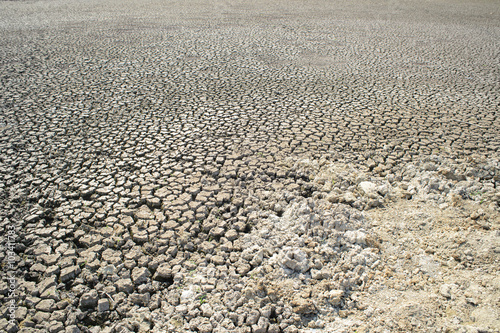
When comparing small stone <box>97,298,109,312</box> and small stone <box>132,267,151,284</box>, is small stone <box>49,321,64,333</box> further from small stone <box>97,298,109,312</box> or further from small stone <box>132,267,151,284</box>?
small stone <box>132,267,151,284</box>

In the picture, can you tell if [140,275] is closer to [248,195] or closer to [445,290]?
[248,195]

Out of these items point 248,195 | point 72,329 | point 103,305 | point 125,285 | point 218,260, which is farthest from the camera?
point 248,195

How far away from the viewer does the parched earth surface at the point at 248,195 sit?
6.06ft

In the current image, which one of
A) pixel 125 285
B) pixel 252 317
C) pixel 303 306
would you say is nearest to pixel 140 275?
pixel 125 285

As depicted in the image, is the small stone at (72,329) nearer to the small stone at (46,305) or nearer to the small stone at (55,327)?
the small stone at (55,327)

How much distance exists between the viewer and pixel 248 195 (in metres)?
2.64

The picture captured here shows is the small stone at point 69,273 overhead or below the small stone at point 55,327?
overhead

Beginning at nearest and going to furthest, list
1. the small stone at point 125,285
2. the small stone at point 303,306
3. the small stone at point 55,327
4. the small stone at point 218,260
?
the small stone at point 55,327 < the small stone at point 303,306 < the small stone at point 125,285 < the small stone at point 218,260

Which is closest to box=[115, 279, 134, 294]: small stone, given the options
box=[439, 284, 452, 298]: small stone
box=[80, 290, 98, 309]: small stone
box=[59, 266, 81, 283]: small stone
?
box=[80, 290, 98, 309]: small stone

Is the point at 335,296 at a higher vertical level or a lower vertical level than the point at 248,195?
lower

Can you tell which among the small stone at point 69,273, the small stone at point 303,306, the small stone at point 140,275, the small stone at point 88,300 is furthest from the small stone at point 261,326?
the small stone at point 69,273

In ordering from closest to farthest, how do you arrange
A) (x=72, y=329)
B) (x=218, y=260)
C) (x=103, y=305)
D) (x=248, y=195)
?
(x=72, y=329), (x=103, y=305), (x=218, y=260), (x=248, y=195)

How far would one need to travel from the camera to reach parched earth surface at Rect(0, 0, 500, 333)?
1848mm

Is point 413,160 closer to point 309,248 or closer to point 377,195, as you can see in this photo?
point 377,195
